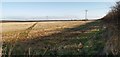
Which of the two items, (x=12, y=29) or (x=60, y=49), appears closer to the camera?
(x=60, y=49)

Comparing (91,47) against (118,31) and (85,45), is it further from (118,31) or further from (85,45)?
(118,31)

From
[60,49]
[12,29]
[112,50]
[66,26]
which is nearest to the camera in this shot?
[112,50]

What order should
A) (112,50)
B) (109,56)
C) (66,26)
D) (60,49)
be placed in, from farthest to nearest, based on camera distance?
(66,26), (60,49), (109,56), (112,50)

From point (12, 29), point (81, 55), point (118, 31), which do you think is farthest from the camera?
point (12, 29)

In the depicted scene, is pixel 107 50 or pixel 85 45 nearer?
pixel 107 50

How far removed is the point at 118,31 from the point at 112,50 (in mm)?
518

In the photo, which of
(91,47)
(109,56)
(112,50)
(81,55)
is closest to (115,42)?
(112,50)

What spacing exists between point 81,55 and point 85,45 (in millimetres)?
1007

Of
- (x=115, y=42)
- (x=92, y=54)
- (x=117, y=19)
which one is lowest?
(x=92, y=54)

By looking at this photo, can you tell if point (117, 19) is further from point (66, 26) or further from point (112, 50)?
point (66, 26)

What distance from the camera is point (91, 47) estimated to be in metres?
6.86

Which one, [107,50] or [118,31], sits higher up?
[118,31]

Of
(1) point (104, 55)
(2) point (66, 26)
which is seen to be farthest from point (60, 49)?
(2) point (66, 26)

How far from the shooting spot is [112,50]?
5008 millimetres
